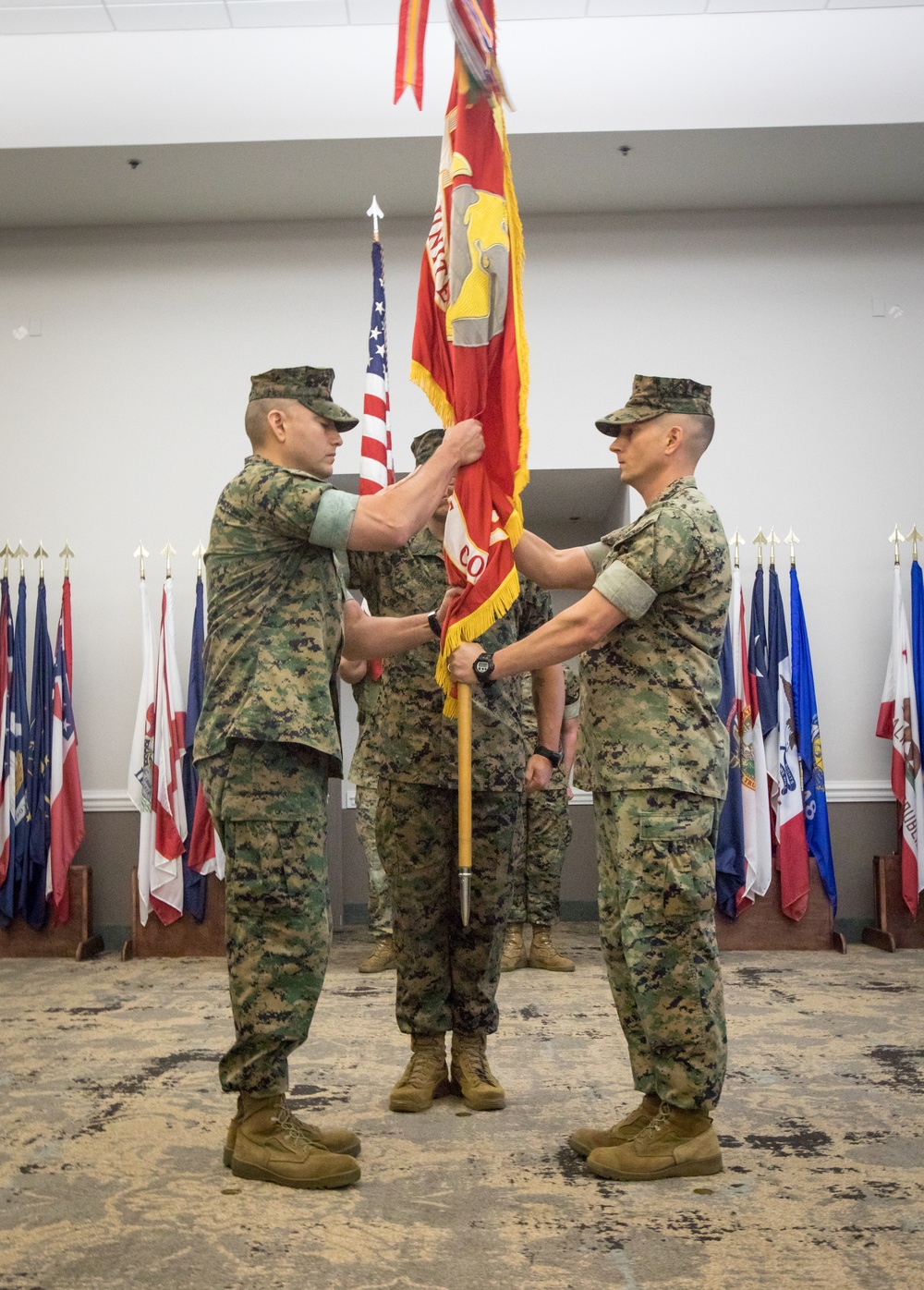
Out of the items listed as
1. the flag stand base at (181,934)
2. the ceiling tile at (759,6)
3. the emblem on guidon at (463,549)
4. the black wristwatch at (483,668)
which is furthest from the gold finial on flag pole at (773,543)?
the black wristwatch at (483,668)

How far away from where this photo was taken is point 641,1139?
225 centimetres

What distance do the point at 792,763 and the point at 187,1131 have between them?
3641 mm

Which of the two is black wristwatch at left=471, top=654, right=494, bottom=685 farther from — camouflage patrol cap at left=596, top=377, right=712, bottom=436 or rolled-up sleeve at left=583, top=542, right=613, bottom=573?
camouflage patrol cap at left=596, top=377, right=712, bottom=436

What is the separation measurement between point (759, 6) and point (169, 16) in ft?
8.31

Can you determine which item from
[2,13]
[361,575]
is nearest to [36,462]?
[2,13]

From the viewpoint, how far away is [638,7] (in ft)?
16.7

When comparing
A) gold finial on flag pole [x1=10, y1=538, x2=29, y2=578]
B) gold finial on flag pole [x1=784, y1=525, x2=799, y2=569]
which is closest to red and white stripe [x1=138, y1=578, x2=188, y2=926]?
gold finial on flag pole [x1=10, y1=538, x2=29, y2=578]

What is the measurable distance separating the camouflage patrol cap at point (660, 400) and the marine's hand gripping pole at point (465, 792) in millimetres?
663

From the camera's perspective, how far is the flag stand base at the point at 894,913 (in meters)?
5.45

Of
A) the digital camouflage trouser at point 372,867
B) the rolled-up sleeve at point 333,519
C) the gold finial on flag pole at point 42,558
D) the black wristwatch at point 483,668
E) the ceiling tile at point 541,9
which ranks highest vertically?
the ceiling tile at point 541,9

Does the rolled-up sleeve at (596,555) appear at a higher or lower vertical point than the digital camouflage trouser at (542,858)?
higher

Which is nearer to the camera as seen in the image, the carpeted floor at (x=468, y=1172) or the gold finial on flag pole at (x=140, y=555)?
the carpeted floor at (x=468, y=1172)

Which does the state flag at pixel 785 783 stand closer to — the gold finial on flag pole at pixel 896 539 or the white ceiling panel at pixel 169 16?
the gold finial on flag pole at pixel 896 539

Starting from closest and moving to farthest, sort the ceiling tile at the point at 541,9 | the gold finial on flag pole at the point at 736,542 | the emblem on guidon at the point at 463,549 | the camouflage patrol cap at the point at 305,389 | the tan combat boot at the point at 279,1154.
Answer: the tan combat boot at the point at 279,1154 < the camouflage patrol cap at the point at 305,389 < the emblem on guidon at the point at 463,549 < the ceiling tile at the point at 541,9 < the gold finial on flag pole at the point at 736,542
